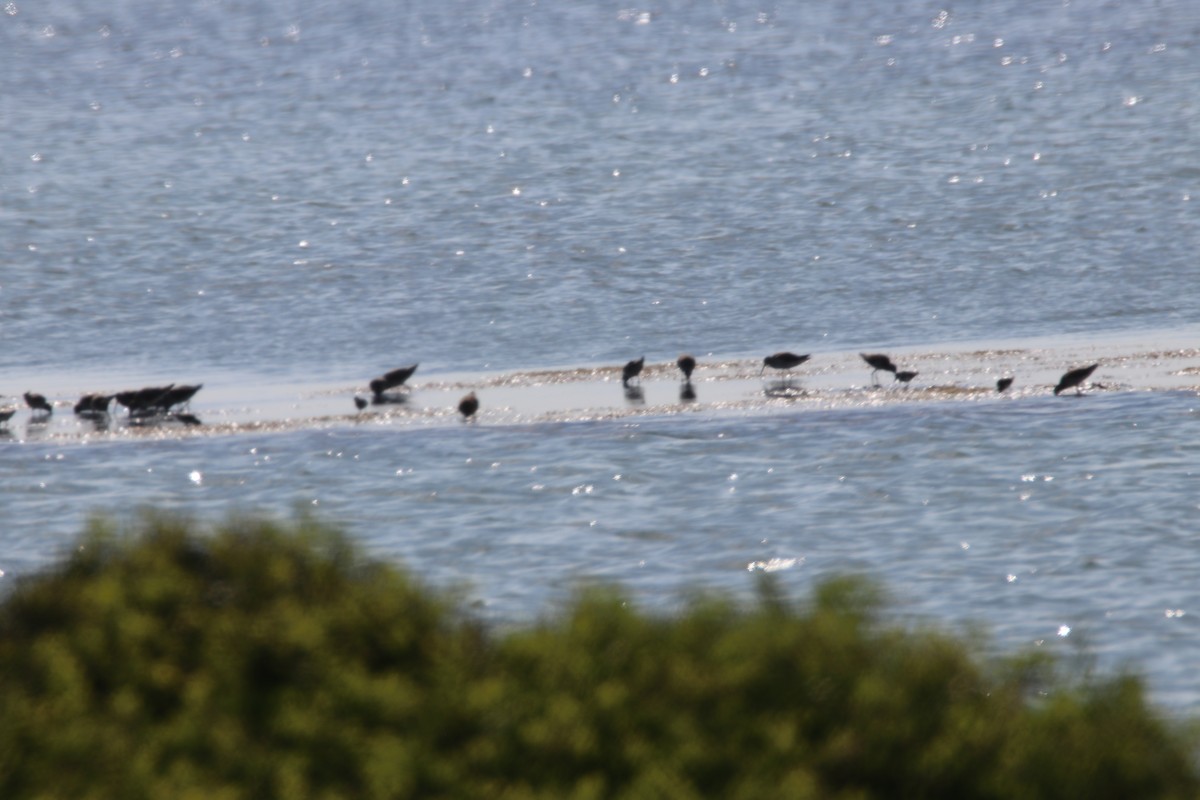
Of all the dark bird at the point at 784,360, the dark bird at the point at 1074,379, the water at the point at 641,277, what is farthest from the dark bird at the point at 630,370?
the dark bird at the point at 1074,379

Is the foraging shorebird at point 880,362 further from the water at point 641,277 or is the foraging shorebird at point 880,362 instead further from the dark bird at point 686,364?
the dark bird at point 686,364

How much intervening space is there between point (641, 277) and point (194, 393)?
32.1 ft

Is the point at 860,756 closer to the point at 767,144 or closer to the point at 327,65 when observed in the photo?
the point at 767,144

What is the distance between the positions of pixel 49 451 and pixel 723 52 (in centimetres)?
3631

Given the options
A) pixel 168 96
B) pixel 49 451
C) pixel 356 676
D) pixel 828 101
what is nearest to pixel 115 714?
pixel 356 676

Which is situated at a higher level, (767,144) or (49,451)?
(767,144)

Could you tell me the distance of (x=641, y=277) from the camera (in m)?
26.3

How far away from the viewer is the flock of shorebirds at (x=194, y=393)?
1647 cm

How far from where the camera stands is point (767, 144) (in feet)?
124

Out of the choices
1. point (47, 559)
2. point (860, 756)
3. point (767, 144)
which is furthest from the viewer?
point (767, 144)

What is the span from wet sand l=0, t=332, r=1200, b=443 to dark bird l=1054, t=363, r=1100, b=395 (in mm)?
93

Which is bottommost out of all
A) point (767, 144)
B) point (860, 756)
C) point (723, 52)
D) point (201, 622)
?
point (860, 756)

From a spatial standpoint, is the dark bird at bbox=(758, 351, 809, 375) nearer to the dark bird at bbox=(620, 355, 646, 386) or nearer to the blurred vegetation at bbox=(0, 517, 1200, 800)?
the dark bird at bbox=(620, 355, 646, 386)

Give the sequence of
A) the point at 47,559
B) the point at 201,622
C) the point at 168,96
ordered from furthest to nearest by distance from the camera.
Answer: the point at 168,96 → the point at 47,559 → the point at 201,622
